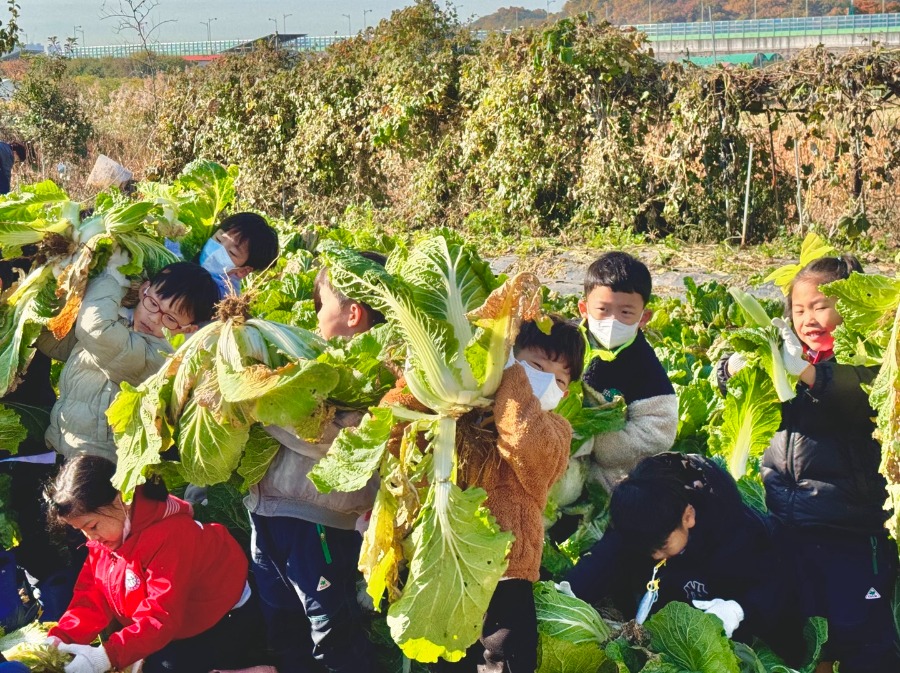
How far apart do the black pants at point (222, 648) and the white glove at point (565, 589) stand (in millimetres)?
1117

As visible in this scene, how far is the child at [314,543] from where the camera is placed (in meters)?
3.03

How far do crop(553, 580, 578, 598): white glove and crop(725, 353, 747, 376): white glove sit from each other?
0.93 m

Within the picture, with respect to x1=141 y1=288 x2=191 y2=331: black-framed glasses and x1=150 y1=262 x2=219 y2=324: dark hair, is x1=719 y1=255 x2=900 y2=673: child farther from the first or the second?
x1=141 y1=288 x2=191 y2=331: black-framed glasses

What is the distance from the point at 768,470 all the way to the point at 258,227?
9.06 feet

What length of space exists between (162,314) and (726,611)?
2.34 metres

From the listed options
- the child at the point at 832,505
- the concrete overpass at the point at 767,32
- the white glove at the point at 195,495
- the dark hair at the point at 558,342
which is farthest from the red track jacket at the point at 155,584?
the concrete overpass at the point at 767,32

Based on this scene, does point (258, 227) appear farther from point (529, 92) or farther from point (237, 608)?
point (529, 92)

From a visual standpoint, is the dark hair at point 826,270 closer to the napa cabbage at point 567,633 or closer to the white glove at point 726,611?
the white glove at point 726,611

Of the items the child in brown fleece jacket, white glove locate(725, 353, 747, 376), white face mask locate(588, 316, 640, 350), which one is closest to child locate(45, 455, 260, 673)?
the child in brown fleece jacket

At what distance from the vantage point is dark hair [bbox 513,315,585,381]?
10.5ft

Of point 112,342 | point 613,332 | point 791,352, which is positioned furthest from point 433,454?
point 112,342

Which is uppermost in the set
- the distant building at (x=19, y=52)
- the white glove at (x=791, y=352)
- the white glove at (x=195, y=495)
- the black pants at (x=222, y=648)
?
the distant building at (x=19, y=52)

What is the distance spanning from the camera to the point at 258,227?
4906 mm

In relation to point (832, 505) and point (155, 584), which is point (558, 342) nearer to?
point (832, 505)
